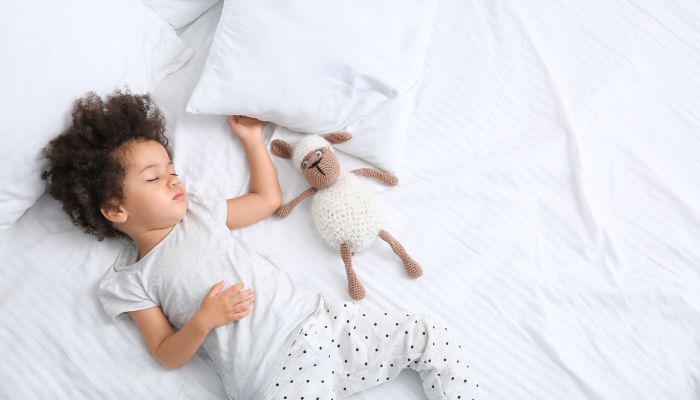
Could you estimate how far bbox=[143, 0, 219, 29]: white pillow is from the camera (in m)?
1.22

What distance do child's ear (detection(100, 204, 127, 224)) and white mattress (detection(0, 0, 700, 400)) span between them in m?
0.10

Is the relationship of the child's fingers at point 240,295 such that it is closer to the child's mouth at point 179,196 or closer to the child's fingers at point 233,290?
the child's fingers at point 233,290

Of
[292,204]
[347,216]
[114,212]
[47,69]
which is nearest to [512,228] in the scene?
[347,216]

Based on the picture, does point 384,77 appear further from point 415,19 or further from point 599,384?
point 599,384

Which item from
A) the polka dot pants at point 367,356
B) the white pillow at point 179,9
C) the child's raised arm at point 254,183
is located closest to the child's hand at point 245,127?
the child's raised arm at point 254,183

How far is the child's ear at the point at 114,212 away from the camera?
3.41 feet

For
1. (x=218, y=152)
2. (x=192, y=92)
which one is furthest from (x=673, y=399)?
(x=192, y=92)

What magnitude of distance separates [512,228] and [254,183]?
53cm

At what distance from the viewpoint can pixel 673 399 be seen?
40.0 inches

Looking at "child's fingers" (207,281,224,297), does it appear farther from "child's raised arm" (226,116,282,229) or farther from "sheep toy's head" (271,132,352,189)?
"sheep toy's head" (271,132,352,189)

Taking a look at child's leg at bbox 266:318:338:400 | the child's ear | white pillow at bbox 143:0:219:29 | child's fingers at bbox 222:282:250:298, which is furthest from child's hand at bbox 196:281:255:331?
white pillow at bbox 143:0:219:29

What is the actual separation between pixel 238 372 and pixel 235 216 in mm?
296

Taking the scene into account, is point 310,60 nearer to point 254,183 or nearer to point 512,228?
point 254,183

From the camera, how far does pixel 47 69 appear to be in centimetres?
100
